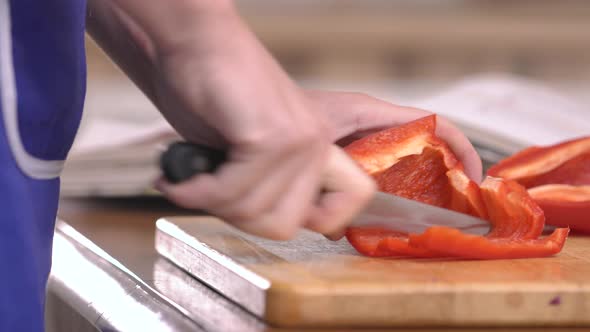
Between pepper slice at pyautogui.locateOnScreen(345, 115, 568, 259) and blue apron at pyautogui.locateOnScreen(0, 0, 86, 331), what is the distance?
A: 1.03 feet

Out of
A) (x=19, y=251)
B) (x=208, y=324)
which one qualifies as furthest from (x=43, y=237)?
(x=208, y=324)

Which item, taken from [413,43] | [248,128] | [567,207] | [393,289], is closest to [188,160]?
[248,128]

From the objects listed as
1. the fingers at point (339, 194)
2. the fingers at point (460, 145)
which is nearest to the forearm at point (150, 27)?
the fingers at point (339, 194)

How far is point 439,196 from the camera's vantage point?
3.68 ft

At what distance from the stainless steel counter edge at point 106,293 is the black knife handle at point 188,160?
0.12 metres

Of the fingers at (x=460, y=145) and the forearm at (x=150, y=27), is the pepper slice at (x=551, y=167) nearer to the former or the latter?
the fingers at (x=460, y=145)

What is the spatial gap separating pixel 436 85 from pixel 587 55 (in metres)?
0.81

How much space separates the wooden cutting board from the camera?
0.81 metres

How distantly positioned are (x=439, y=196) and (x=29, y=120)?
1.61 ft

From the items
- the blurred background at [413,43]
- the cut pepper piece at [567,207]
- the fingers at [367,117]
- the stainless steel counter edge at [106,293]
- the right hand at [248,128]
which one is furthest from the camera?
the blurred background at [413,43]

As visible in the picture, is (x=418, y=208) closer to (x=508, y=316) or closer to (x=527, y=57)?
(x=508, y=316)

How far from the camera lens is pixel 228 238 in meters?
Answer: 1.04

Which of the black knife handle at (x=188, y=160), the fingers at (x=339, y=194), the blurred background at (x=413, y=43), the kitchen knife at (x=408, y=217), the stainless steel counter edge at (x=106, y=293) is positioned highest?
the black knife handle at (x=188, y=160)

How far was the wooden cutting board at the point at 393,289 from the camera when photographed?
806mm
